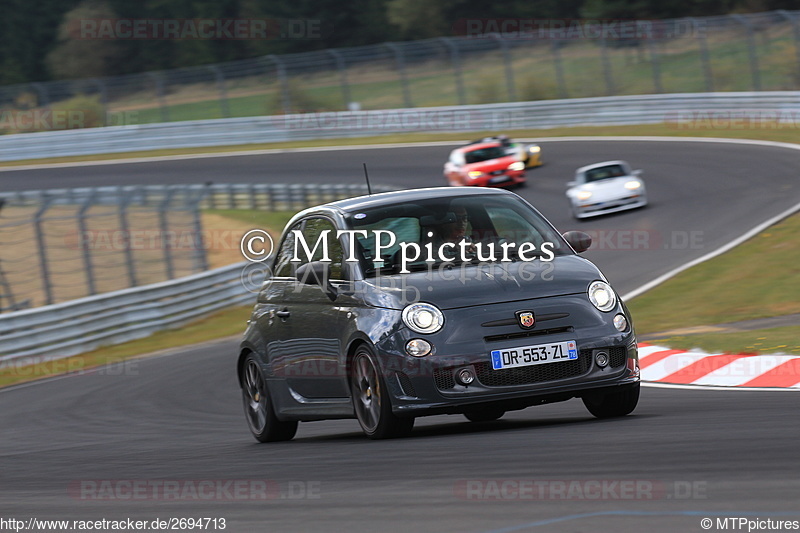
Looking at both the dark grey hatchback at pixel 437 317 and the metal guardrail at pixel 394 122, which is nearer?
the dark grey hatchback at pixel 437 317

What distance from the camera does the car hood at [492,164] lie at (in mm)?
31141

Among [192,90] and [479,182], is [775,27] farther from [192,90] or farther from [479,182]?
[192,90]

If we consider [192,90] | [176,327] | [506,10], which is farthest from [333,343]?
[506,10]

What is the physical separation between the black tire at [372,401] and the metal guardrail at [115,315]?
466 inches

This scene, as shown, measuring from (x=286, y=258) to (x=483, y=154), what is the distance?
22.8 m

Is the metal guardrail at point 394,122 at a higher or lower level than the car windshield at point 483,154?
lower

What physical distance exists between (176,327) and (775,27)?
2168cm

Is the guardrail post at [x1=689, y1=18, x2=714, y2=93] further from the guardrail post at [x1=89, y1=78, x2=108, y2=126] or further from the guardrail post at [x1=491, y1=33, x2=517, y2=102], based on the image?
the guardrail post at [x1=89, y1=78, x2=108, y2=126]

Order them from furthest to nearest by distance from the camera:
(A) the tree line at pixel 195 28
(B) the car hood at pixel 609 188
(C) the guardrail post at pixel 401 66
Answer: (A) the tree line at pixel 195 28, (C) the guardrail post at pixel 401 66, (B) the car hood at pixel 609 188

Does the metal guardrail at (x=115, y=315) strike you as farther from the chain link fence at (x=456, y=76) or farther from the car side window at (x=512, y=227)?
the chain link fence at (x=456, y=76)

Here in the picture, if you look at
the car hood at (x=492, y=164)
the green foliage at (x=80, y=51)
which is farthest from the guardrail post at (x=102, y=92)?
the green foliage at (x=80, y=51)

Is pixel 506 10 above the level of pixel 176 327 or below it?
below

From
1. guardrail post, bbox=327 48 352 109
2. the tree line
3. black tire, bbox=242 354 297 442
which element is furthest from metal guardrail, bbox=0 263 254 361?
the tree line

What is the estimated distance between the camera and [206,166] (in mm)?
43188
